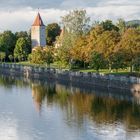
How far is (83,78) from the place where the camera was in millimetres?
69562

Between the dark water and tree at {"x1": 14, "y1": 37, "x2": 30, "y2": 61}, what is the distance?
53.6 metres

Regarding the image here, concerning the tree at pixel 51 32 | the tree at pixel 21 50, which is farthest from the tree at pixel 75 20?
the tree at pixel 51 32

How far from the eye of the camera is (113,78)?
62.7 metres

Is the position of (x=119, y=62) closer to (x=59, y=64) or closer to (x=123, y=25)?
(x=59, y=64)

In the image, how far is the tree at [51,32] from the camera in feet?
448

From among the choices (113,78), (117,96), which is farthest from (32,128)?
(113,78)

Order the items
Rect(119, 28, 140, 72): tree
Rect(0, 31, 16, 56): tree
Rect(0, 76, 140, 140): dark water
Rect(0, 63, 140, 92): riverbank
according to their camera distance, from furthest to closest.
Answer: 1. Rect(0, 31, 16, 56): tree
2. Rect(119, 28, 140, 72): tree
3. Rect(0, 63, 140, 92): riverbank
4. Rect(0, 76, 140, 140): dark water

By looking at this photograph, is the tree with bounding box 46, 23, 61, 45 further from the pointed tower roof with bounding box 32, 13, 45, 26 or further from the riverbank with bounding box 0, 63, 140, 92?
the riverbank with bounding box 0, 63, 140, 92

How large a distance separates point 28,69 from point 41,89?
951 inches

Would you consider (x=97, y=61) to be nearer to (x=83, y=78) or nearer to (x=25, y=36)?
(x=83, y=78)

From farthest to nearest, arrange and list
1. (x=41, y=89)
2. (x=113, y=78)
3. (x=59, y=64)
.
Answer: (x=59, y=64) < (x=41, y=89) < (x=113, y=78)

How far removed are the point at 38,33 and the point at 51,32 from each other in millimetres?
4912

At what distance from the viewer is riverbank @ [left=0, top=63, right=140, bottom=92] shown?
59572 mm

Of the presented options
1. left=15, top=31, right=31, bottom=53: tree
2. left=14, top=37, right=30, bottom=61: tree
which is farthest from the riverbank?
left=15, top=31, right=31, bottom=53: tree
